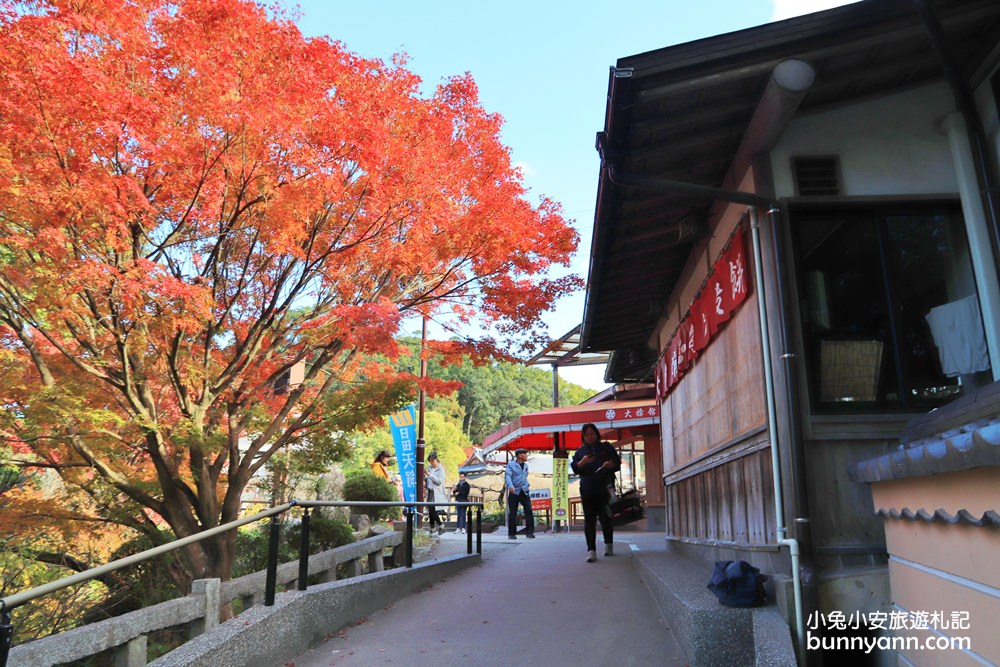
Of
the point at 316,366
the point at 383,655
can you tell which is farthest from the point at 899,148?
the point at 316,366

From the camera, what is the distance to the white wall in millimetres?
5078

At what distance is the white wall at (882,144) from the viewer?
5078mm

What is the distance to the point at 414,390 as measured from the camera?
9.74 metres

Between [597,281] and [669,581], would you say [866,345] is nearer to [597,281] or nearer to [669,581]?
A: [669,581]

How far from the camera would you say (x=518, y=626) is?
5887 millimetres

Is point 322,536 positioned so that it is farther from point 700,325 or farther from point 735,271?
point 735,271

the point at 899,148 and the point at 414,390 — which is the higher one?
the point at 899,148

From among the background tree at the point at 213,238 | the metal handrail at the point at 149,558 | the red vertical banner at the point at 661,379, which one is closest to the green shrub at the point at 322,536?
the background tree at the point at 213,238

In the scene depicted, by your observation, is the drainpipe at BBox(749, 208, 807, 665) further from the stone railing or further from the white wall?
the stone railing

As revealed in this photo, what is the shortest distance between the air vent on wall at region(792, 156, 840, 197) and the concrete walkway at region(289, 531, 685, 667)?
3.51 m

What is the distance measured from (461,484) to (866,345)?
54.9ft

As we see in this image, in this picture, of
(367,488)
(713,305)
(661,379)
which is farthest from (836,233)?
(367,488)

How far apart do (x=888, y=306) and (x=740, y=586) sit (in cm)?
225

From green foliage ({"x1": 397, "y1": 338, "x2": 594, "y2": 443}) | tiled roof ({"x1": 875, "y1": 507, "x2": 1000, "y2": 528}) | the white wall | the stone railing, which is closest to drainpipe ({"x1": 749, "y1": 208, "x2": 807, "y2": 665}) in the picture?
the white wall
